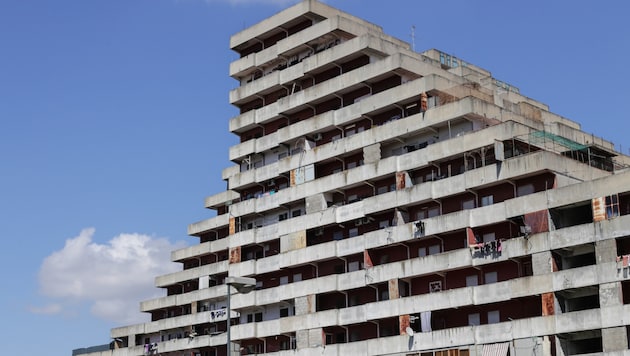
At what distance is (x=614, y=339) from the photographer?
206 ft

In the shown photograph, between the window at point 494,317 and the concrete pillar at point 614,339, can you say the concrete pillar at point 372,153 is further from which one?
the concrete pillar at point 614,339

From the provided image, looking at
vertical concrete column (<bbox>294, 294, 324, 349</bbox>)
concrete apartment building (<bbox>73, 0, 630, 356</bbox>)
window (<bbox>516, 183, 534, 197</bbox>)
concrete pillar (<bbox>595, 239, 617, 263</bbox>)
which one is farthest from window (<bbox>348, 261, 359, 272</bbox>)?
concrete pillar (<bbox>595, 239, 617, 263</bbox>)

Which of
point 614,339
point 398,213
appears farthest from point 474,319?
point 614,339

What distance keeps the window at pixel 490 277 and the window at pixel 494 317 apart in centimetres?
222

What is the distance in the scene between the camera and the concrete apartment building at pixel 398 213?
2640 inches

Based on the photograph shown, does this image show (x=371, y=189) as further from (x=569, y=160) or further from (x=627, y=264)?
(x=627, y=264)

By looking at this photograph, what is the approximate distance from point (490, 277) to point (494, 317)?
2930 millimetres

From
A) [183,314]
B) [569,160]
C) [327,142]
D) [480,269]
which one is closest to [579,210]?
[569,160]

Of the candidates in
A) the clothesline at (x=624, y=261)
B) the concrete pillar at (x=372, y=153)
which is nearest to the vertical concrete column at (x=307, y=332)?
the concrete pillar at (x=372, y=153)

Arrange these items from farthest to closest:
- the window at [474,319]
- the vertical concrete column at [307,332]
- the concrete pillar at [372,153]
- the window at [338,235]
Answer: the window at [338,235] → the vertical concrete column at [307,332] → the concrete pillar at [372,153] → the window at [474,319]

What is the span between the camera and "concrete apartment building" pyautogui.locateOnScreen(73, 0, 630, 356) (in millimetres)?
67062

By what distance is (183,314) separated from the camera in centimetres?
10481

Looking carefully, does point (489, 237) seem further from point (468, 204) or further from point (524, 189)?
point (524, 189)

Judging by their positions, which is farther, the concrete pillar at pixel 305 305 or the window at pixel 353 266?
the concrete pillar at pixel 305 305
